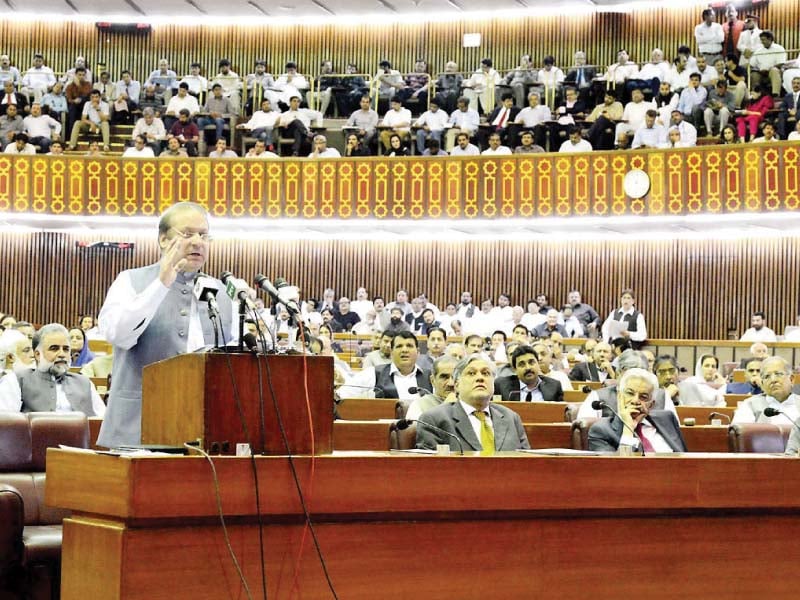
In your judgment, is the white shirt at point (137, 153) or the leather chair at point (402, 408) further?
the white shirt at point (137, 153)

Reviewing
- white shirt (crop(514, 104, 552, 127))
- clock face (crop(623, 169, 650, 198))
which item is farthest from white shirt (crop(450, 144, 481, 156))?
clock face (crop(623, 169, 650, 198))

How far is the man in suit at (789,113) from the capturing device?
47.1ft

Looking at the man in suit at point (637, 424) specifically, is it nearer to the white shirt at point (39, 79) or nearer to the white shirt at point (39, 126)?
the white shirt at point (39, 126)

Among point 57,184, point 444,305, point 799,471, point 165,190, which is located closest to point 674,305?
point 444,305

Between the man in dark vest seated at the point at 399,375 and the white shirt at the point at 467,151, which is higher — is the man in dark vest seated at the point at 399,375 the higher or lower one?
the lower one

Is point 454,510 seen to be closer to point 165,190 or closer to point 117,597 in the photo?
point 117,597

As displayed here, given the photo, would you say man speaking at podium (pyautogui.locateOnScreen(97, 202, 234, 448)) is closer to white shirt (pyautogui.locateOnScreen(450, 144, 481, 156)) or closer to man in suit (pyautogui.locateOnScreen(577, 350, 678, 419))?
man in suit (pyautogui.locateOnScreen(577, 350, 678, 419))

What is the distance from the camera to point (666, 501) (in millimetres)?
3598

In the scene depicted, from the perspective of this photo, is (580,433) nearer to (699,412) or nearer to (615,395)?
(615,395)

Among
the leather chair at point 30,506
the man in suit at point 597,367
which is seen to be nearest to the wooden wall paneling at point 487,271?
the man in suit at point 597,367

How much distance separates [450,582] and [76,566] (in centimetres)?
104

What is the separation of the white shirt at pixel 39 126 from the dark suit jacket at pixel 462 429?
1380cm

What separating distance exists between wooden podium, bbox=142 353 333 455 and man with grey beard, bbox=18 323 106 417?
3.75 m

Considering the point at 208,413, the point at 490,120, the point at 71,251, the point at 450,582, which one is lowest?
the point at 450,582
